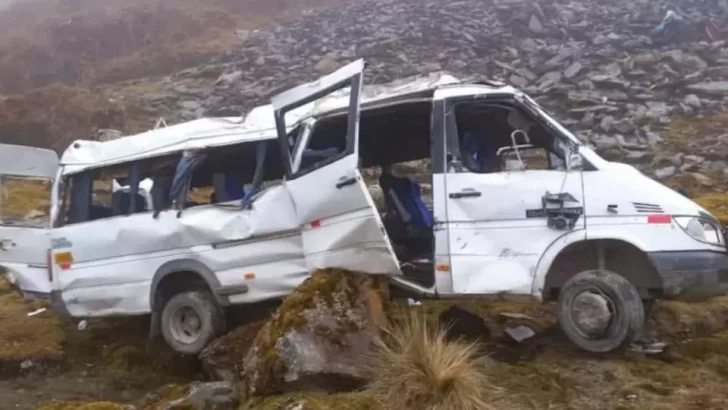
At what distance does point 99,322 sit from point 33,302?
4.60 ft

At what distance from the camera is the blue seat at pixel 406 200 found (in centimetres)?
835

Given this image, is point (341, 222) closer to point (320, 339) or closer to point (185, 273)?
point (320, 339)

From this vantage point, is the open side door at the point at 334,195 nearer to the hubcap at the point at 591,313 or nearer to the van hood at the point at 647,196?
the hubcap at the point at 591,313

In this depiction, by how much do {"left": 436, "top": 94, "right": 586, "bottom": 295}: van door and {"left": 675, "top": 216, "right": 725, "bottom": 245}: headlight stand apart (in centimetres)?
78

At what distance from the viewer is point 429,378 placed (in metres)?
4.66

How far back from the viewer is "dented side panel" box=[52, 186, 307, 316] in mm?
7301

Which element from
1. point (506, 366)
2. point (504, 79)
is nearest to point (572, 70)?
point (504, 79)

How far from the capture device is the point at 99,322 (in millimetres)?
9727

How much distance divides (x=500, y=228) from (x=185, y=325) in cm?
341

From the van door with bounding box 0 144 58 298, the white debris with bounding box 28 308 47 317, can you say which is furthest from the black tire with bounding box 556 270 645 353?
the white debris with bounding box 28 308 47 317

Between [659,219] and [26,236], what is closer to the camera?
[659,219]

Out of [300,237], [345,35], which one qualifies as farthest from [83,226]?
[345,35]

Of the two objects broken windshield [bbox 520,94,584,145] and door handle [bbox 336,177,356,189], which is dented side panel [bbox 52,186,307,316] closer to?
door handle [bbox 336,177,356,189]

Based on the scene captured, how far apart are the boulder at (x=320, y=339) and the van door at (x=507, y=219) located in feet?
2.67
